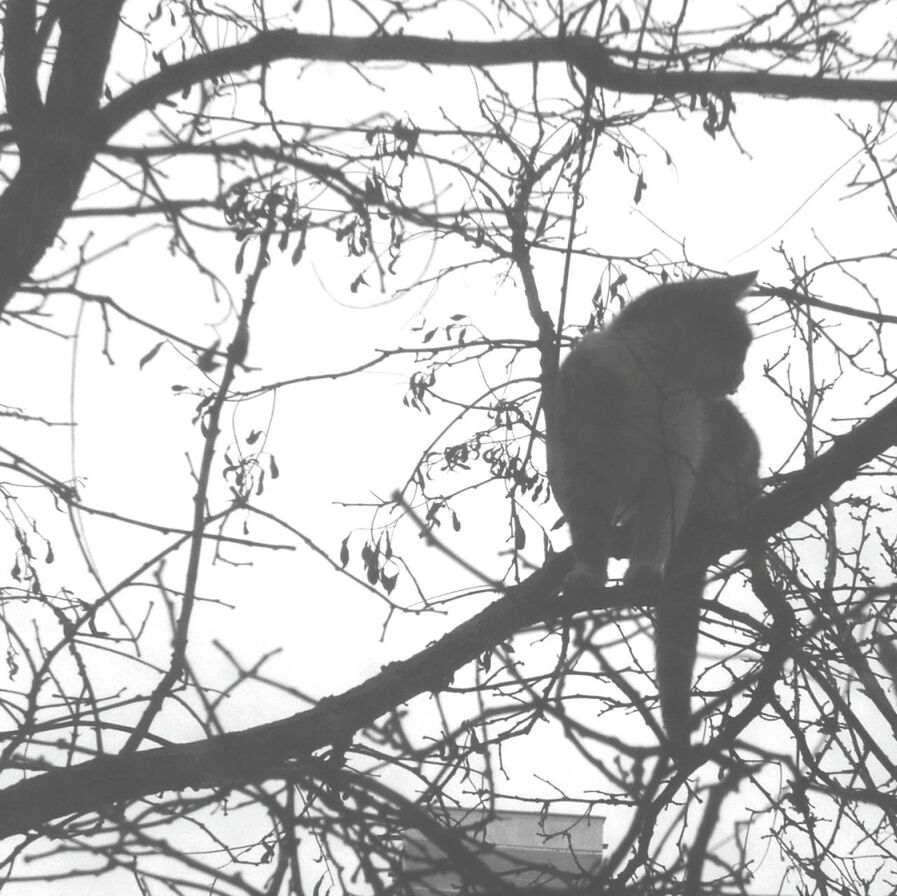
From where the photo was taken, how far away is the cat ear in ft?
16.2

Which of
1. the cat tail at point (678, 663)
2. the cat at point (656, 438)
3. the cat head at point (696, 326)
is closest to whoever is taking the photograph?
the cat tail at point (678, 663)

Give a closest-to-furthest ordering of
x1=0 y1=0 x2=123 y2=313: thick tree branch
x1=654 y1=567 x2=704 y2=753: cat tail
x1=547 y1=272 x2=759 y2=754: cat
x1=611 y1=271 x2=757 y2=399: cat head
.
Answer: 1. x1=0 y1=0 x2=123 y2=313: thick tree branch
2. x1=654 y1=567 x2=704 y2=753: cat tail
3. x1=547 y1=272 x2=759 y2=754: cat
4. x1=611 y1=271 x2=757 y2=399: cat head

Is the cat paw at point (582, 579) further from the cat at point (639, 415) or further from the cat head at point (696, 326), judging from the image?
the cat head at point (696, 326)

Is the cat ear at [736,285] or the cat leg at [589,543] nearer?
the cat leg at [589,543]

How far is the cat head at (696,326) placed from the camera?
16.2ft

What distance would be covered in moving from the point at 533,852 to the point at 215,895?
126 inches

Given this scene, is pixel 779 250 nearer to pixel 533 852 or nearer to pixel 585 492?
pixel 585 492

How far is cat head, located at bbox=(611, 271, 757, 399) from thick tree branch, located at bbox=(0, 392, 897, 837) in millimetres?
1274

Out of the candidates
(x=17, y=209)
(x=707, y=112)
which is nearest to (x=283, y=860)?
(x=17, y=209)

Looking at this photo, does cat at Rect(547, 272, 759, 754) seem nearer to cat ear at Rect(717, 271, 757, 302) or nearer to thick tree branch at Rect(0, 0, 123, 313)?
cat ear at Rect(717, 271, 757, 302)

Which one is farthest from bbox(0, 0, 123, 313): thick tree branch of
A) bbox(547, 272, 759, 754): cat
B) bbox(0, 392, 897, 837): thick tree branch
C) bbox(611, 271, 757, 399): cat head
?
bbox(611, 271, 757, 399): cat head

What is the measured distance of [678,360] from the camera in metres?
4.97

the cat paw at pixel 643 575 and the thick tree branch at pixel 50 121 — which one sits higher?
the thick tree branch at pixel 50 121

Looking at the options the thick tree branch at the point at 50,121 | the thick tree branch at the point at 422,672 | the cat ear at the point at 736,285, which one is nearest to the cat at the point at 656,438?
the cat ear at the point at 736,285
